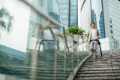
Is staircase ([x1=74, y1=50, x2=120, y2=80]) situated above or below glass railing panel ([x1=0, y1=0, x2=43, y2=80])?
below

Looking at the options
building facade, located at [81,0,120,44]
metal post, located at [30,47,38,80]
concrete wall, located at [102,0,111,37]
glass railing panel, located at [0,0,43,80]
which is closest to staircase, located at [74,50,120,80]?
glass railing panel, located at [0,0,43,80]

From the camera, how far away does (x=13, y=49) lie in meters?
1.43

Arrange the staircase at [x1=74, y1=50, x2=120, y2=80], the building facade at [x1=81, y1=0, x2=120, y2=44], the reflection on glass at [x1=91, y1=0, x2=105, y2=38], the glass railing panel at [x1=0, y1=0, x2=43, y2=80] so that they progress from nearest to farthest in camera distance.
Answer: the glass railing panel at [x1=0, y1=0, x2=43, y2=80]
the staircase at [x1=74, y1=50, x2=120, y2=80]
the reflection on glass at [x1=91, y1=0, x2=105, y2=38]
the building facade at [x1=81, y1=0, x2=120, y2=44]

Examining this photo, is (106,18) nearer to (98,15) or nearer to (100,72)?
(98,15)

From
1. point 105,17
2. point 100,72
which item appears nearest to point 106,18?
point 105,17

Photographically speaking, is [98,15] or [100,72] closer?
[100,72]

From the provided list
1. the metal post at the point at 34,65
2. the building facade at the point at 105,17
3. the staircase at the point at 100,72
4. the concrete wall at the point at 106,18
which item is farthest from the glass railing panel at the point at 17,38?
the concrete wall at the point at 106,18

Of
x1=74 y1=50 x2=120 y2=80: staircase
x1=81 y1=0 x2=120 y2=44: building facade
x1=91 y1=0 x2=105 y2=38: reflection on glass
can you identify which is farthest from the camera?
x1=81 y1=0 x2=120 y2=44: building facade

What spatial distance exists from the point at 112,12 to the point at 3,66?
45.9 metres

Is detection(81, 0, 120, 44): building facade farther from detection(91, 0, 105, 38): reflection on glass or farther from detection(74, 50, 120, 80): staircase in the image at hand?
detection(74, 50, 120, 80): staircase

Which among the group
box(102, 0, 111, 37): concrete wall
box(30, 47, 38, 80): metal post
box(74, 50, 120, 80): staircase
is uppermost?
box(102, 0, 111, 37): concrete wall

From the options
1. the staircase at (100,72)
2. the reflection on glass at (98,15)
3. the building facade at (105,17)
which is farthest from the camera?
the building facade at (105,17)

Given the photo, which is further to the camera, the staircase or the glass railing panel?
the staircase

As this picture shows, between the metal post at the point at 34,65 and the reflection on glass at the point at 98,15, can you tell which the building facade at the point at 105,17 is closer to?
the reflection on glass at the point at 98,15
